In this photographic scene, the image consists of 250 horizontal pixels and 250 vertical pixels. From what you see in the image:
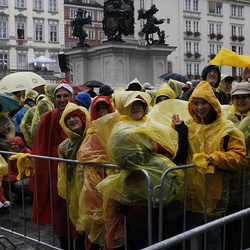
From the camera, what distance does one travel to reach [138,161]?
3.99m

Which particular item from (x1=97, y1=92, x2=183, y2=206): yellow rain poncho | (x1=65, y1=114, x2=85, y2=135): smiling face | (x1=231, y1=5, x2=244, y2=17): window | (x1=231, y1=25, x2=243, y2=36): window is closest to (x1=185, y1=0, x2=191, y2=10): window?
(x1=231, y1=5, x2=244, y2=17): window

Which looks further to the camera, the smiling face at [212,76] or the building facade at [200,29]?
the building facade at [200,29]

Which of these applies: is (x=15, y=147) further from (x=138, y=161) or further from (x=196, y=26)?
(x=196, y=26)

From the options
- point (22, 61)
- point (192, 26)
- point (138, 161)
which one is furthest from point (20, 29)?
point (138, 161)

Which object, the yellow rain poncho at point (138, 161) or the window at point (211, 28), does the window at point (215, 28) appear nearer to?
the window at point (211, 28)

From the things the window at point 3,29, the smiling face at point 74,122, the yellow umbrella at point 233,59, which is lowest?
the smiling face at point 74,122

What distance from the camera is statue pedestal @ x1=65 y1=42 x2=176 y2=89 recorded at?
1553 cm

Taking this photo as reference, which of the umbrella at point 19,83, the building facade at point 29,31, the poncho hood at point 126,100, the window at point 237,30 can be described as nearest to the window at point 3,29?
the building facade at point 29,31

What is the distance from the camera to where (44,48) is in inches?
2218

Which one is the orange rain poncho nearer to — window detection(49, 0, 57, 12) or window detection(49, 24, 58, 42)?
window detection(49, 24, 58, 42)

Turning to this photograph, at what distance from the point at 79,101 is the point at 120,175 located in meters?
3.53

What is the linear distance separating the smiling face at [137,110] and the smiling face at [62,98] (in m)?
1.66

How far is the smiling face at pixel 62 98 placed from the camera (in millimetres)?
5758

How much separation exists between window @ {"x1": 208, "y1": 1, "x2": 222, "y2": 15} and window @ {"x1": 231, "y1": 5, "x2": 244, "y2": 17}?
2.25 meters
